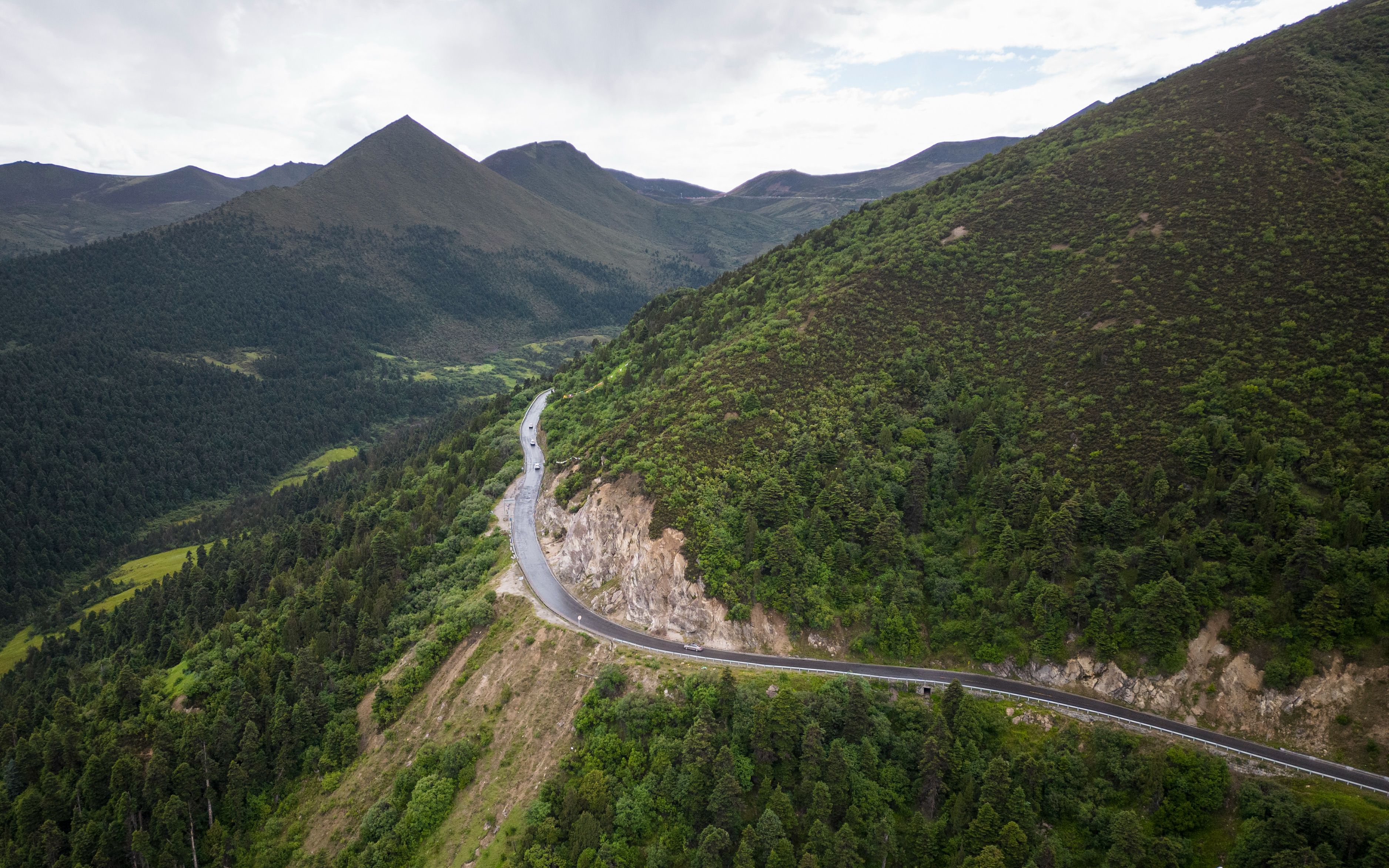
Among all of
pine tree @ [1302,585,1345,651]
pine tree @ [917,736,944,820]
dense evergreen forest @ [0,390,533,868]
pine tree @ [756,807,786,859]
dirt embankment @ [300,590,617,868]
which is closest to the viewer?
pine tree @ [1302,585,1345,651]

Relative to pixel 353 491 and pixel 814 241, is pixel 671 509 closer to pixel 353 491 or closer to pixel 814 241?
pixel 814 241

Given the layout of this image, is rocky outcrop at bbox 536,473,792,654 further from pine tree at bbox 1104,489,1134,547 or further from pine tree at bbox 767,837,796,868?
pine tree at bbox 1104,489,1134,547

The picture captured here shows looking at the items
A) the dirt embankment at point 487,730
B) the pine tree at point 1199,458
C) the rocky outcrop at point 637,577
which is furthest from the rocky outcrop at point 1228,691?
the dirt embankment at point 487,730

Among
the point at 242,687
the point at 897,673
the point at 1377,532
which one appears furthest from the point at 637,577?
the point at 1377,532

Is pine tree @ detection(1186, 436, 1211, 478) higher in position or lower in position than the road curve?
higher

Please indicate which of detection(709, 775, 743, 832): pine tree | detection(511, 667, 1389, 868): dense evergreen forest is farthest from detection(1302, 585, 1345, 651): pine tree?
detection(709, 775, 743, 832): pine tree

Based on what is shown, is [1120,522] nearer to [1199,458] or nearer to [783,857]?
[1199,458]

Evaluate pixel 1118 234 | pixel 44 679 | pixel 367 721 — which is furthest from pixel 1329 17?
pixel 44 679
